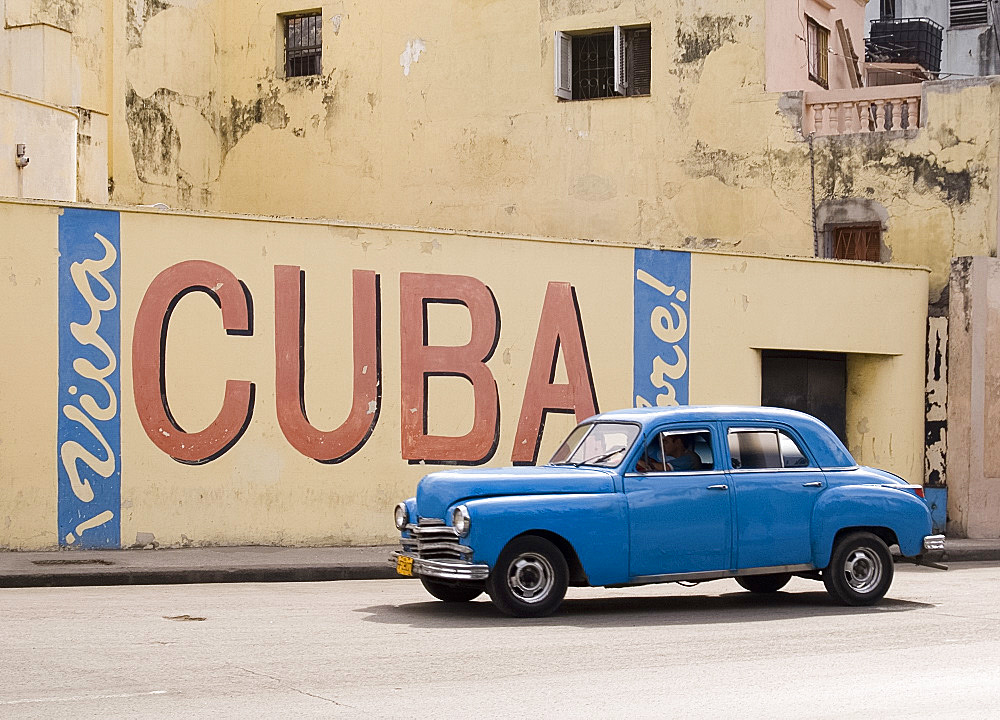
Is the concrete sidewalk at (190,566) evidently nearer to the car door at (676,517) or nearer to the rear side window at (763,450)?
the car door at (676,517)

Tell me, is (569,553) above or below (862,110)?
below

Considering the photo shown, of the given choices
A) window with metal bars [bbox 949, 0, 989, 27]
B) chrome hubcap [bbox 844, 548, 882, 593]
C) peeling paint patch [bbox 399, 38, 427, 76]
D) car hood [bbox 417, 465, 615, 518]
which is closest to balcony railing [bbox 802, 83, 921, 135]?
peeling paint patch [bbox 399, 38, 427, 76]

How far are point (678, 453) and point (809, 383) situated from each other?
9.19 meters

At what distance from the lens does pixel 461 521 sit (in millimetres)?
10773

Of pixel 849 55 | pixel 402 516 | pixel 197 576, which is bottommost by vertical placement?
pixel 197 576

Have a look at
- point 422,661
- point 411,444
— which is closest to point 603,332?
point 411,444

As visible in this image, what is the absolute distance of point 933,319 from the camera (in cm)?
2034

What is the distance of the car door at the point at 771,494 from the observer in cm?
1162

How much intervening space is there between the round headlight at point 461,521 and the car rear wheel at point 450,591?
2.71ft

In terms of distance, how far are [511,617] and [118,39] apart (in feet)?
49.7

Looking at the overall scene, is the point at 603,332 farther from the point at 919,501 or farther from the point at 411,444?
the point at 919,501

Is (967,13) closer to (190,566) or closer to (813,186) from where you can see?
(813,186)

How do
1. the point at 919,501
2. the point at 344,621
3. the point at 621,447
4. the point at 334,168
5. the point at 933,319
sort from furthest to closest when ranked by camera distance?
the point at 334,168, the point at 933,319, the point at 919,501, the point at 621,447, the point at 344,621

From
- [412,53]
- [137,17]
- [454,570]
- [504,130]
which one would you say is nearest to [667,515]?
[454,570]
